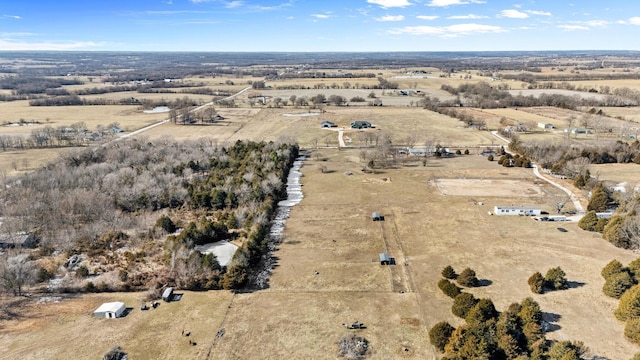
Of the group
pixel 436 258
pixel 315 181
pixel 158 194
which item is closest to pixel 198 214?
pixel 158 194

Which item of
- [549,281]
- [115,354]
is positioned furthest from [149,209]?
[549,281]

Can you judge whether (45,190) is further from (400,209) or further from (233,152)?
(400,209)

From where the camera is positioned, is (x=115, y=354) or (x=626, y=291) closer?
(x=115, y=354)

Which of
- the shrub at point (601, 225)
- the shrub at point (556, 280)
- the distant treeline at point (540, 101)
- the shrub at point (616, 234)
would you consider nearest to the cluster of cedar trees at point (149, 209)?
the shrub at point (556, 280)

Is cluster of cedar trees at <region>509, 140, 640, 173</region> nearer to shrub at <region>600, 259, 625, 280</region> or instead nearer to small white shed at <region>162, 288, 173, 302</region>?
shrub at <region>600, 259, 625, 280</region>

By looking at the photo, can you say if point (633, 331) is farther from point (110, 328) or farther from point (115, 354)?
point (110, 328)

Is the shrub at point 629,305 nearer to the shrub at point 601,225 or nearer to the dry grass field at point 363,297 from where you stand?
the dry grass field at point 363,297

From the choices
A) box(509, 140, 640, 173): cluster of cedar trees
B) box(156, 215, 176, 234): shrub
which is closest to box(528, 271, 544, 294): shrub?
box(156, 215, 176, 234): shrub
